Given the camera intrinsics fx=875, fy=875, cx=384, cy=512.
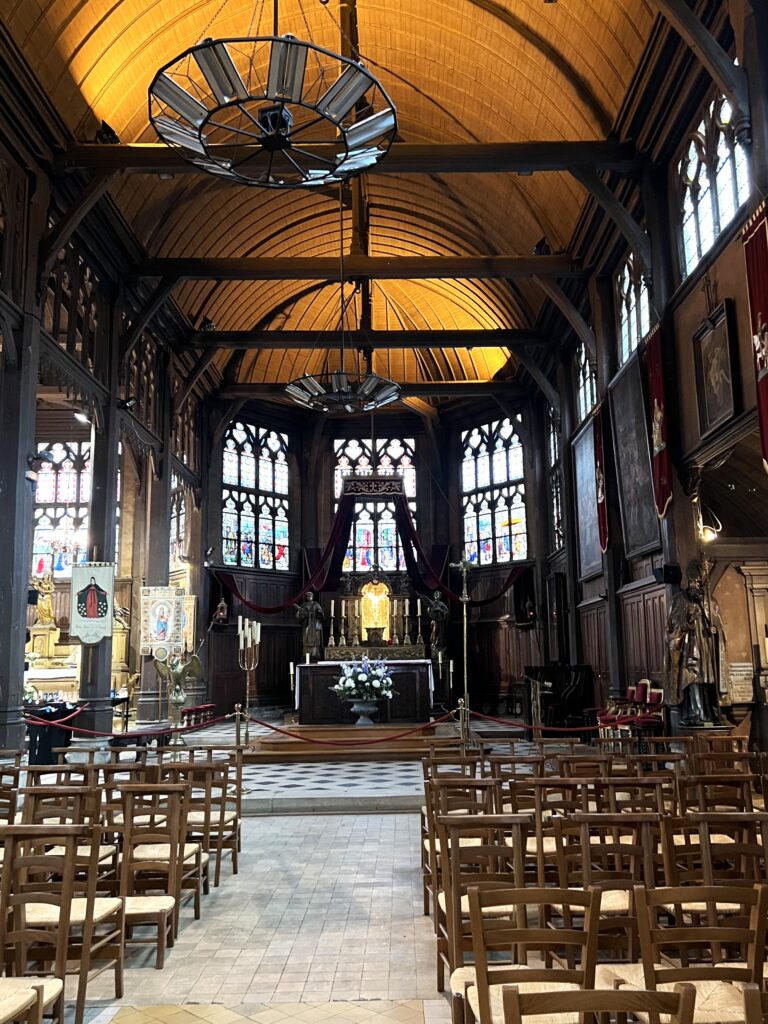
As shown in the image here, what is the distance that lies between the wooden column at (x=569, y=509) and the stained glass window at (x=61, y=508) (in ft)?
38.8

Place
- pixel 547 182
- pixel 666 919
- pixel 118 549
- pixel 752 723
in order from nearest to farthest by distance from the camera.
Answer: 1. pixel 666 919
2. pixel 752 723
3. pixel 547 182
4. pixel 118 549

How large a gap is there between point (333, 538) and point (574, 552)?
6.18 m

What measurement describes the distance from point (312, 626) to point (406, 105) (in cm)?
1220

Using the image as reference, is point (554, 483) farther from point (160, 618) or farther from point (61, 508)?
point (61, 508)

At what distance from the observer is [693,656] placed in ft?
34.0

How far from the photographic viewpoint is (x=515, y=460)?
24750 millimetres

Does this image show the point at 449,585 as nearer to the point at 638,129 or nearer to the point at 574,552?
the point at 574,552

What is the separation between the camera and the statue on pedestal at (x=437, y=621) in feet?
73.6

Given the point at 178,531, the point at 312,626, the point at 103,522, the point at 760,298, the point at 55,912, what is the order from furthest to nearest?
the point at 312,626
the point at 178,531
the point at 103,522
the point at 760,298
the point at 55,912

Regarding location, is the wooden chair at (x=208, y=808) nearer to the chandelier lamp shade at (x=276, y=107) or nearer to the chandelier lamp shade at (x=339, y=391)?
the chandelier lamp shade at (x=276, y=107)

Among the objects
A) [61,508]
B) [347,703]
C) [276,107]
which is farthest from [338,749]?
[61,508]

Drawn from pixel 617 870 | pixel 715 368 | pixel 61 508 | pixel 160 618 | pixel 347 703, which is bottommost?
pixel 617 870

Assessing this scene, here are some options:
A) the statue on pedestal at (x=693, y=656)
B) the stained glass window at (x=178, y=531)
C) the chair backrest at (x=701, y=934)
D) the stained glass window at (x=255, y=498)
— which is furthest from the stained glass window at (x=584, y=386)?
the chair backrest at (x=701, y=934)

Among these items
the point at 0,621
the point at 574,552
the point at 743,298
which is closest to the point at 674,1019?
the point at 743,298
